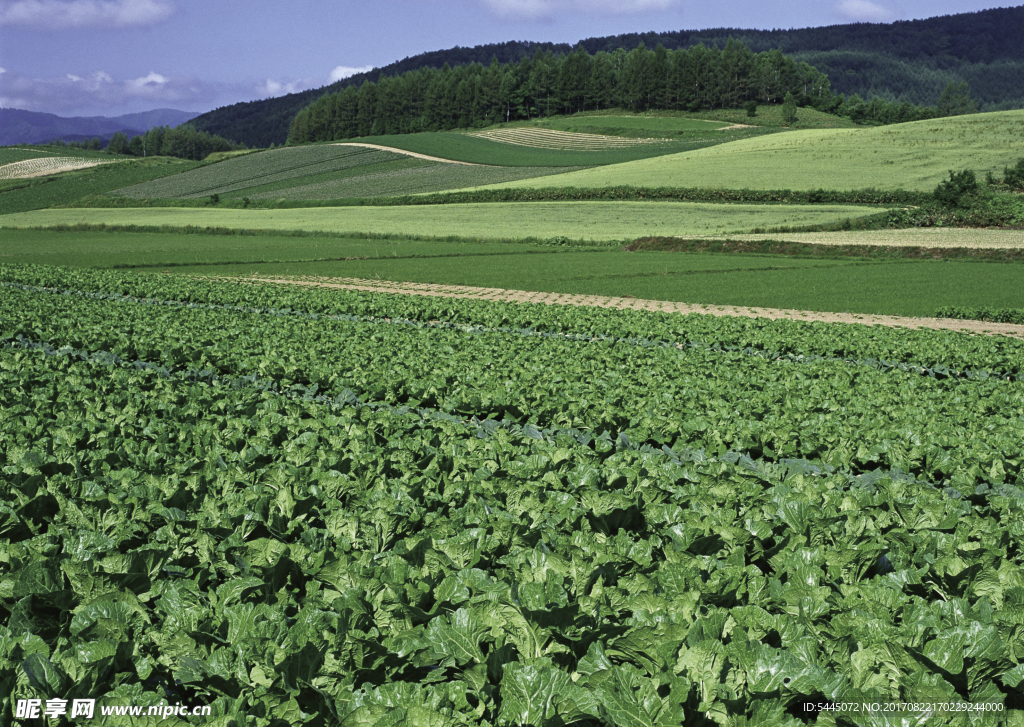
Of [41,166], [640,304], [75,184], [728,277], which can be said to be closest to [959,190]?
[728,277]

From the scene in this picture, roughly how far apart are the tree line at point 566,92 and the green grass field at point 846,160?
6509 centimetres

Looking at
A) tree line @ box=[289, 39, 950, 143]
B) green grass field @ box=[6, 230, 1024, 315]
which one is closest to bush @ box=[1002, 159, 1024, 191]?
green grass field @ box=[6, 230, 1024, 315]

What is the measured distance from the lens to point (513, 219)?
197 ft

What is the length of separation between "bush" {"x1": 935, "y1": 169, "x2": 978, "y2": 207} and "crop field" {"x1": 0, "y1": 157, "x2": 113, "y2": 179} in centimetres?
12369

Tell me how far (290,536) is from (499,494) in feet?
5.03


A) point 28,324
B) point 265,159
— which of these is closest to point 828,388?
point 28,324

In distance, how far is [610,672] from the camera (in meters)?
2.99

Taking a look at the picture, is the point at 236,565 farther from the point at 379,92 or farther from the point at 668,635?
the point at 379,92

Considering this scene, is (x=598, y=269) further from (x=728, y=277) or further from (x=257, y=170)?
(x=257, y=170)

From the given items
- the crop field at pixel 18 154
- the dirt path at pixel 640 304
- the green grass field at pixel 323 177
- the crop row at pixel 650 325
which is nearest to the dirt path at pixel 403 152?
the green grass field at pixel 323 177

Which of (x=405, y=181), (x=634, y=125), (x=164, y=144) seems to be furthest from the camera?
(x=164, y=144)

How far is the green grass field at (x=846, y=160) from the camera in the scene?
6412 centimetres

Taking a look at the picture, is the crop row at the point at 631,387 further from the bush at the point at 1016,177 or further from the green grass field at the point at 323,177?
the green grass field at the point at 323,177

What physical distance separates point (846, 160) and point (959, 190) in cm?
2121
